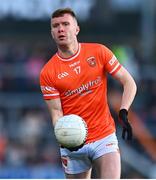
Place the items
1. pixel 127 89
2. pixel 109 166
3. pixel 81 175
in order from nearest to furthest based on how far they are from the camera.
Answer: pixel 109 166 < pixel 127 89 < pixel 81 175

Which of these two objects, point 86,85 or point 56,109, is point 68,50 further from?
point 56,109

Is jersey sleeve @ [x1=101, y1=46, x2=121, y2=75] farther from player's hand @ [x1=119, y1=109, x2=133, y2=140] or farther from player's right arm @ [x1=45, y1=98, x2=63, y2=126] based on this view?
player's right arm @ [x1=45, y1=98, x2=63, y2=126]

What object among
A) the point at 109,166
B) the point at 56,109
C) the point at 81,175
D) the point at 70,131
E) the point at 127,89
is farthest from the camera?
the point at 81,175

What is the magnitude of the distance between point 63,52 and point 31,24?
1374 cm

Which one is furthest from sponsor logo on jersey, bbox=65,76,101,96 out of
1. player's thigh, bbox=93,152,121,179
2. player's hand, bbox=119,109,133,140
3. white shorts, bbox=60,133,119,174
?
player's thigh, bbox=93,152,121,179

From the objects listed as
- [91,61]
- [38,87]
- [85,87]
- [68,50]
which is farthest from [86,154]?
[38,87]

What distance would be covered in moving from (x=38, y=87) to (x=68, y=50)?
9159 millimetres

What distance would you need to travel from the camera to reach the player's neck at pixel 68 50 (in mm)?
11052

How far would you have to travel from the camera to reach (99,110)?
11055 millimetres

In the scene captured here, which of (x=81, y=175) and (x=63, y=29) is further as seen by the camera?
(x=81, y=175)

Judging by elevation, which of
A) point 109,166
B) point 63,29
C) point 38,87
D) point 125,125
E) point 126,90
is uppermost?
point 63,29

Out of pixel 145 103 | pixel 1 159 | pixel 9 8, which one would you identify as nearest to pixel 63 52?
pixel 1 159

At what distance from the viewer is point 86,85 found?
11.0 metres

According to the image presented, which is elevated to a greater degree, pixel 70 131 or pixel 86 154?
pixel 70 131
